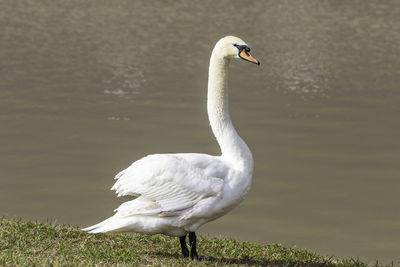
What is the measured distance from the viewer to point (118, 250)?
274 inches

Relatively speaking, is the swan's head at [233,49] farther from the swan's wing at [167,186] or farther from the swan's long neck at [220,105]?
the swan's wing at [167,186]

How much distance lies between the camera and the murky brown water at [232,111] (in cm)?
1128

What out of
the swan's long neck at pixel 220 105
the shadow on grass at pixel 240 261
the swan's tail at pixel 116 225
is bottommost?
the shadow on grass at pixel 240 261

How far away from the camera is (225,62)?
23.0ft

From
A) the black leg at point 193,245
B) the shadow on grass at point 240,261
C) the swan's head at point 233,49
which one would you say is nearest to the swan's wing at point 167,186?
the black leg at point 193,245

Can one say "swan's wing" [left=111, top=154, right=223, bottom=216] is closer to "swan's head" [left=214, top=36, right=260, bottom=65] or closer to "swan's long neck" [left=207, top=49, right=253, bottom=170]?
"swan's long neck" [left=207, top=49, right=253, bottom=170]

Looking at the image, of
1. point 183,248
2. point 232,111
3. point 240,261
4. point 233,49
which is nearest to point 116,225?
point 183,248

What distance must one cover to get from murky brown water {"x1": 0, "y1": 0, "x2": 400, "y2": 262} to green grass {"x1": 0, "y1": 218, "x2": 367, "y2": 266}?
2.70m

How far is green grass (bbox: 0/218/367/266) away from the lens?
6.50 m

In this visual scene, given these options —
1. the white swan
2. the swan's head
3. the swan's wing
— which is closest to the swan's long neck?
the swan's head

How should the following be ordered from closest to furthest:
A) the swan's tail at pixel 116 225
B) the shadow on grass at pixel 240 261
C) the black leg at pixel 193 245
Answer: the swan's tail at pixel 116 225, the black leg at pixel 193 245, the shadow on grass at pixel 240 261

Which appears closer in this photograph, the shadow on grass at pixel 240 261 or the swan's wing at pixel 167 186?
the swan's wing at pixel 167 186

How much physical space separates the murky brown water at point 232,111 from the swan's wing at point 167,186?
403 centimetres

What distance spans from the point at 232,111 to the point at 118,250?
11481 millimetres
